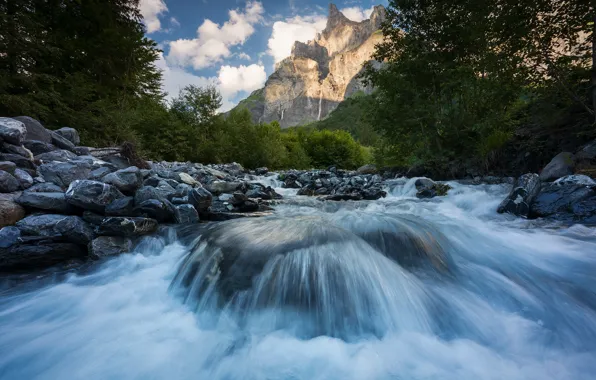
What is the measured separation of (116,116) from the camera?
32.8ft

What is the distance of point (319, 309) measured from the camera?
2031 mm

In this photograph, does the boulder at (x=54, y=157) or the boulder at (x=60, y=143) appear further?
the boulder at (x=60, y=143)

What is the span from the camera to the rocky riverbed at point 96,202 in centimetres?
279

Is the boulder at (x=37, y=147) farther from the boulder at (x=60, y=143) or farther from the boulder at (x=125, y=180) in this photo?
the boulder at (x=125, y=180)

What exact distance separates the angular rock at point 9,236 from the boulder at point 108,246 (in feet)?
2.06

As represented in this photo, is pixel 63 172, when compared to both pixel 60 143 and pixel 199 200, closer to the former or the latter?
pixel 199 200

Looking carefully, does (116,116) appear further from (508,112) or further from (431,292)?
(508,112)

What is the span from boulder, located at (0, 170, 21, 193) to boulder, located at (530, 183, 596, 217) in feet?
24.7

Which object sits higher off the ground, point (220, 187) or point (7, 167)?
point (7, 167)

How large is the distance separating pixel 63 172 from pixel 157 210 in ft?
5.59

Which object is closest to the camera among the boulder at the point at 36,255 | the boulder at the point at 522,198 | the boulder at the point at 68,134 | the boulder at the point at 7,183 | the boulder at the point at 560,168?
the boulder at the point at 36,255

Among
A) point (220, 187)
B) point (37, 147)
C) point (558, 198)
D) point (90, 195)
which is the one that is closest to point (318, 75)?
point (220, 187)

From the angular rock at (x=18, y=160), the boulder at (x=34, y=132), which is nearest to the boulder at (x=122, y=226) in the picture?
the angular rock at (x=18, y=160)

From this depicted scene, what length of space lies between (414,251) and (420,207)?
3257 millimetres
